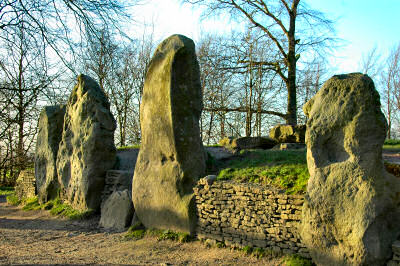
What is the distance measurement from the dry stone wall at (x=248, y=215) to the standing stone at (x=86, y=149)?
371 centimetres

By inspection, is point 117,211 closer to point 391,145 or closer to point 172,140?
point 172,140

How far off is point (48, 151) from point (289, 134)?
771 centimetres

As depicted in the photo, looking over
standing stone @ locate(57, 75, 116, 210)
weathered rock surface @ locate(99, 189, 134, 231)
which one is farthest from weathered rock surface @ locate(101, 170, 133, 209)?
weathered rock surface @ locate(99, 189, 134, 231)

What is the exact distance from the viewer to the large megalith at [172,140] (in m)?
7.12

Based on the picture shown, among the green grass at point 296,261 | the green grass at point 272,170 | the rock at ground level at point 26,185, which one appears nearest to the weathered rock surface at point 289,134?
the green grass at point 272,170

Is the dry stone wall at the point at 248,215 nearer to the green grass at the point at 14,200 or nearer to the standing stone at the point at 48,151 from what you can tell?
the standing stone at the point at 48,151

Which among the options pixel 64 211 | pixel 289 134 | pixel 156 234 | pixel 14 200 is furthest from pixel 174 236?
pixel 14 200

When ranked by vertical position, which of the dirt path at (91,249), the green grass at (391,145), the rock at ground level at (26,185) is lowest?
the dirt path at (91,249)

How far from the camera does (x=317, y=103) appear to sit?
211 inches

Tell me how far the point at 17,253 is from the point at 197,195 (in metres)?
3.54

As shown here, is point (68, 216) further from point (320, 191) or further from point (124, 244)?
point (320, 191)

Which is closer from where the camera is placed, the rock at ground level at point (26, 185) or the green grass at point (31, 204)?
the green grass at point (31, 204)

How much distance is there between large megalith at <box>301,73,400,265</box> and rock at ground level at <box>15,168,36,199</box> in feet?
34.0

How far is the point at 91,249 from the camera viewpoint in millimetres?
6871
